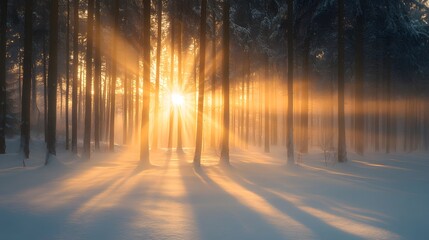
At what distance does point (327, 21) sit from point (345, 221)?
608 inches

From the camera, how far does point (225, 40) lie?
14.3 m

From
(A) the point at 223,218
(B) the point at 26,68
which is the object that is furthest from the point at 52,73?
(A) the point at 223,218

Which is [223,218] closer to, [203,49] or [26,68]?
[203,49]

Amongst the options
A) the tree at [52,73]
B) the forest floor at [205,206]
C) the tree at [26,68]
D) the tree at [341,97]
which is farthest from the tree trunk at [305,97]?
the tree at [26,68]

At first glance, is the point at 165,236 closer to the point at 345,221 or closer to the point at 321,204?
the point at 345,221

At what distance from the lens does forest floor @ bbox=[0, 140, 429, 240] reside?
5086mm

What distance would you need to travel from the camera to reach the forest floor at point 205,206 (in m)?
5.09

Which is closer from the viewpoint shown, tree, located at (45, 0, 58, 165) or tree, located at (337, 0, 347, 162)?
tree, located at (45, 0, 58, 165)

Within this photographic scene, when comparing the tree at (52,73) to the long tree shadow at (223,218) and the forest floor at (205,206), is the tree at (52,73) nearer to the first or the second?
the forest floor at (205,206)

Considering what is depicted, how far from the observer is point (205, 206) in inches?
265

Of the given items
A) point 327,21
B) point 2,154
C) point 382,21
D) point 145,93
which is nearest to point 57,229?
point 145,93

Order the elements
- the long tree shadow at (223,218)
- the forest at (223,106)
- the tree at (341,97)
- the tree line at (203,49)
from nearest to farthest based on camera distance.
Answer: the long tree shadow at (223,218) → the forest at (223,106) → the tree line at (203,49) → the tree at (341,97)

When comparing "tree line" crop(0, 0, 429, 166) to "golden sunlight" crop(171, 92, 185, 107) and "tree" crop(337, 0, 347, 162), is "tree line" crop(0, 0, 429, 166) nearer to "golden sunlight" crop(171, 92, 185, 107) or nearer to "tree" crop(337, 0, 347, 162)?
"tree" crop(337, 0, 347, 162)

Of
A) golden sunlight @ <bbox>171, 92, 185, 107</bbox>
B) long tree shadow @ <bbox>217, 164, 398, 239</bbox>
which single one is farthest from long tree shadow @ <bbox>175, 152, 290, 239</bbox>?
golden sunlight @ <bbox>171, 92, 185, 107</bbox>
